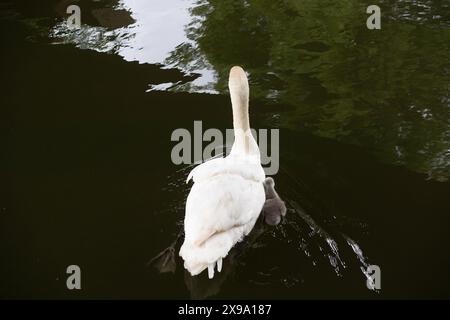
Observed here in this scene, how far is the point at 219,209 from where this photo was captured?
373cm

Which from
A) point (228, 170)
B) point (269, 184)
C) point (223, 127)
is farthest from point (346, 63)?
point (228, 170)

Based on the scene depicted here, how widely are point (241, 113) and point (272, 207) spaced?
0.92 meters

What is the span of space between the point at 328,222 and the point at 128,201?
1.58 meters

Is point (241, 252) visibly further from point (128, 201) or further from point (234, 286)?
point (128, 201)

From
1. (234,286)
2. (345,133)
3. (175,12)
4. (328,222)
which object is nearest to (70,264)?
(234,286)

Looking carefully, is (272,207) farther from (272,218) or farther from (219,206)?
(219,206)

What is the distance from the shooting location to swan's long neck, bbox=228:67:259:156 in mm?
4676

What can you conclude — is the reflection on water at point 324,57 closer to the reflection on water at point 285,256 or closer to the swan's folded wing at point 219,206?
the reflection on water at point 285,256

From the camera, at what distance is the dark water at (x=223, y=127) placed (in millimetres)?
3967

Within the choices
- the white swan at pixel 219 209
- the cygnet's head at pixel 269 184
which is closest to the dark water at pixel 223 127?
the cygnet's head at pixel 269 184

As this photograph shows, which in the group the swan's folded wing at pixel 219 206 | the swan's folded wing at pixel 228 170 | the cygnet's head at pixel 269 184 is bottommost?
the cygnet's head at pixel 269 184

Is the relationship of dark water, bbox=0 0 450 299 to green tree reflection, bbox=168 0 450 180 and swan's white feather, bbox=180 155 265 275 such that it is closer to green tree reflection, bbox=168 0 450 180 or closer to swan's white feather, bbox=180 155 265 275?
green tree reflection, bbox=168 0 450 180

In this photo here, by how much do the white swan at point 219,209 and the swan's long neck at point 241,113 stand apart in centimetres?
25

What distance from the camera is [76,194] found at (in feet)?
15.4
